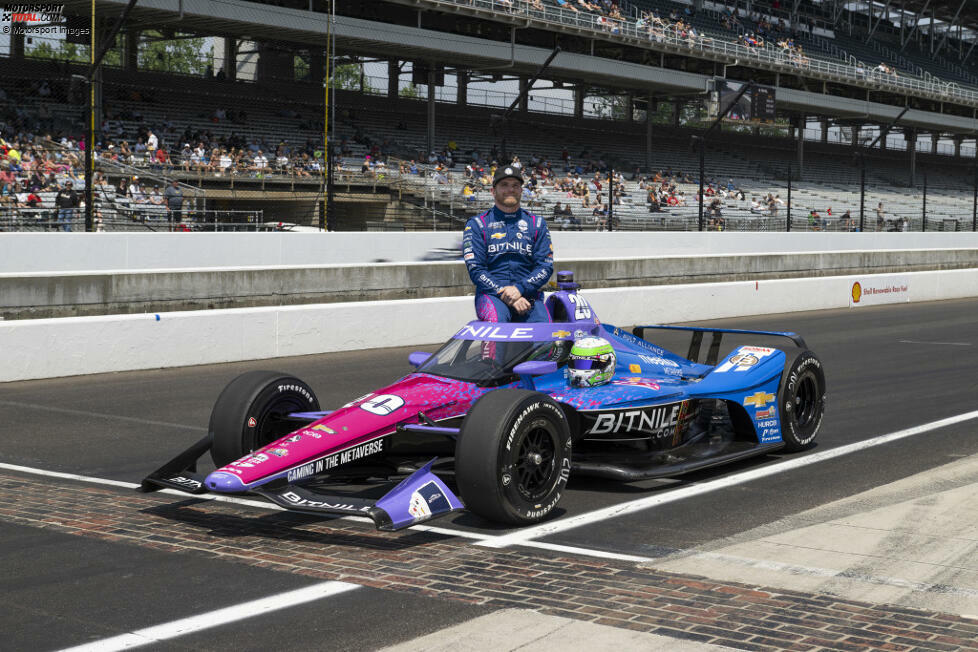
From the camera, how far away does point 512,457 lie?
20.6 feet

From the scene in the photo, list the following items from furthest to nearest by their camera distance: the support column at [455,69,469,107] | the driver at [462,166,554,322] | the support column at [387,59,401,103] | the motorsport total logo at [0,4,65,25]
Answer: the support column at [455,69,469,107], the support column at [387,59,401,103], the motorsport total logo at [0,4,65,25], the driver at [462,166,554,322]

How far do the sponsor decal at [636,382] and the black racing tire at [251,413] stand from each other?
2.13m

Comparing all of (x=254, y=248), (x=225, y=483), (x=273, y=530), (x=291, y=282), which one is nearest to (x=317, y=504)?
(x=225, y=483)

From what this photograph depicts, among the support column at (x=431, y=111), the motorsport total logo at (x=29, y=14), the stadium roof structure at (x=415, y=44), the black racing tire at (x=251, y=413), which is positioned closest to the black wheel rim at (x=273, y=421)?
the black racing tire at (x=251, y=413)

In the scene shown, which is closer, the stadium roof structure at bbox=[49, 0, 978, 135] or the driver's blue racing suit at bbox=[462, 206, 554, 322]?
the driver's blue racing suit at bbox=[462, 206, 554, 322]

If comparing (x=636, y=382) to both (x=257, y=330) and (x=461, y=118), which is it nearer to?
(x=257, y=330)

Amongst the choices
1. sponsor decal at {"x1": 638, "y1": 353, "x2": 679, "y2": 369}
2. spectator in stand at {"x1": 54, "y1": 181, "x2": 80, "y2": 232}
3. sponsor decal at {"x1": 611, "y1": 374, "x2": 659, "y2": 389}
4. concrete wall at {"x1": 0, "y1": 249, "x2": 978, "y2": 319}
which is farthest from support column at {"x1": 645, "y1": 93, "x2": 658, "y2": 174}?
sponsor decal at {"x1": 611, "y1": 374, "x2": 659, "y2": 389}

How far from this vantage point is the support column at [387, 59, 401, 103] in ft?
143

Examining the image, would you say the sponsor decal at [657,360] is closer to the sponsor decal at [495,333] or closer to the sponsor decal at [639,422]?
the sponsor decal at [639,422]

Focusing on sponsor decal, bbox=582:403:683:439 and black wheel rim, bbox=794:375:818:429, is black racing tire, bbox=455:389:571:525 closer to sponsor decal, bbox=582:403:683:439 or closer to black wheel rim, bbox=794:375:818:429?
sponsor decal, bbox=582:403:683:439

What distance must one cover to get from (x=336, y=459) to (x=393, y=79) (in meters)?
39.6

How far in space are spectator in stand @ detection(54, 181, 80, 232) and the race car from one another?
13.1m

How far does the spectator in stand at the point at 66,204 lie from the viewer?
19203mm

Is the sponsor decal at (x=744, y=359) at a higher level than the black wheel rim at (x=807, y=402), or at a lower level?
higher
